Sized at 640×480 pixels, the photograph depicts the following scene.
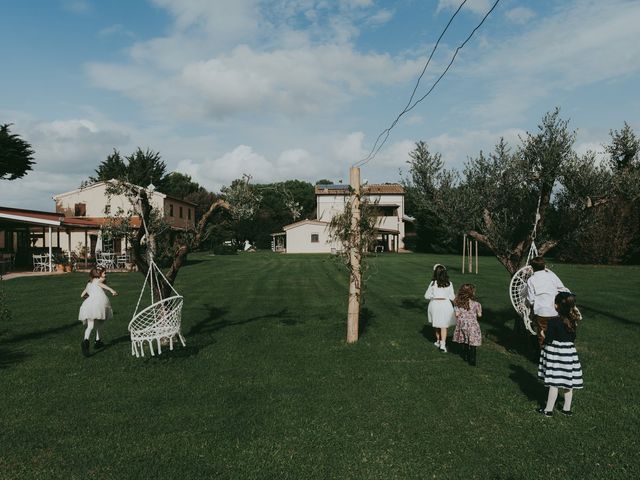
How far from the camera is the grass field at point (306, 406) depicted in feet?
15.7

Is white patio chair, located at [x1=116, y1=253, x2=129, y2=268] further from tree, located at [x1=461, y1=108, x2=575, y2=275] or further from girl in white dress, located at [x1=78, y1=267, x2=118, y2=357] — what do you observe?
tree, located at [x1=461, y1=108, x2=575, y2=275]

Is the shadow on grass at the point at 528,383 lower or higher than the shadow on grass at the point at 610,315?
lower

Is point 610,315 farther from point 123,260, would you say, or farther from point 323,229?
point 323,229

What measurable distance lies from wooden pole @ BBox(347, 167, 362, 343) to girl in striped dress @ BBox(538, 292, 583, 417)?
430cm

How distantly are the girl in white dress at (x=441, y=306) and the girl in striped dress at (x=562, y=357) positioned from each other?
3.31 meters

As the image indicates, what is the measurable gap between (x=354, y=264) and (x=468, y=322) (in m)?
2.50

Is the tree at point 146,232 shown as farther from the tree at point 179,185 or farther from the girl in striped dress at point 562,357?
the tree at point 179,185

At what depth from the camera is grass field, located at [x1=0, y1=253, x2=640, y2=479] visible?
4.79m

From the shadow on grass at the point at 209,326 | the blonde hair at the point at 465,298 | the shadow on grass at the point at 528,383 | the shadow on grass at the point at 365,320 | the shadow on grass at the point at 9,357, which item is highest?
the blonde hair at the point at 465,298

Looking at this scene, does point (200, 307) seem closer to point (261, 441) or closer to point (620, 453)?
point (261, 441)

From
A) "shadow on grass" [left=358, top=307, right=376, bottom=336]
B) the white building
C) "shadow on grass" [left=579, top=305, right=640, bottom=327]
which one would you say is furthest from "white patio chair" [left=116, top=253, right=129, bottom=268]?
"shadow on grass" [left=579, top=305, right=640, bottom=327]

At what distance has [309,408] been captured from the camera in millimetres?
6285

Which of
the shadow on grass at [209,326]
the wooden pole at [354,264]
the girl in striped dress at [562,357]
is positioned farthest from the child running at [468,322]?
the shadow on grass at [209,326]

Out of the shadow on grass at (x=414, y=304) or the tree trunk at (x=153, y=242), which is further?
the shadow on grass at (x=414, y=304)
